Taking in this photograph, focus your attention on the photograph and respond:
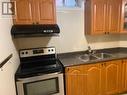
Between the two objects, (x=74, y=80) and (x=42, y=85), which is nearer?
(x=42, y=85)

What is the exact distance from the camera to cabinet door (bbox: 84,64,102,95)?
2.43 meters

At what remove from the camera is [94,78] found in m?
2.49

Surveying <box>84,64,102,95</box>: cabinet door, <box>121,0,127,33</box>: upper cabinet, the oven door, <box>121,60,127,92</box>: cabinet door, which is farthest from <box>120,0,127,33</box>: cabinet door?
the oven door

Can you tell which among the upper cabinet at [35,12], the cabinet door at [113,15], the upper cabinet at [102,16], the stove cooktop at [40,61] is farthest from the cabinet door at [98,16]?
the stove cooktop at [40,61]

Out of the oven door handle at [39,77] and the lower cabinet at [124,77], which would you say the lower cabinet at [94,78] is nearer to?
the lower cabinet at [124,77]

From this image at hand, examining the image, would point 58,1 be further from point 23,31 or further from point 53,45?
point 23,31

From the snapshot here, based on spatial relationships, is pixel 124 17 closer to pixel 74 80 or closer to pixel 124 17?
pixel 124 17

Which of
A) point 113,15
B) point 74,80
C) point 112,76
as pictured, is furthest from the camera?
point 113,15

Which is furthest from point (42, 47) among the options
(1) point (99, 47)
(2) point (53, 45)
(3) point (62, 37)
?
(1) point (99, 47)

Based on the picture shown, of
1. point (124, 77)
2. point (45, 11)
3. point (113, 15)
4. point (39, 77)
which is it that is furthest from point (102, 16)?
point (39, 77)

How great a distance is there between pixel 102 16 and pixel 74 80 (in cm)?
135

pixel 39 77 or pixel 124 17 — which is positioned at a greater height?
pixel 124 17

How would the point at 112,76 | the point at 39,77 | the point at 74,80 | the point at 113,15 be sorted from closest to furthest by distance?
Result: the point at 39,77 → the point at 74,80 → the point at 112,76 → the point at 113,15

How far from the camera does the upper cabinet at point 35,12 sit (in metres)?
2.14
